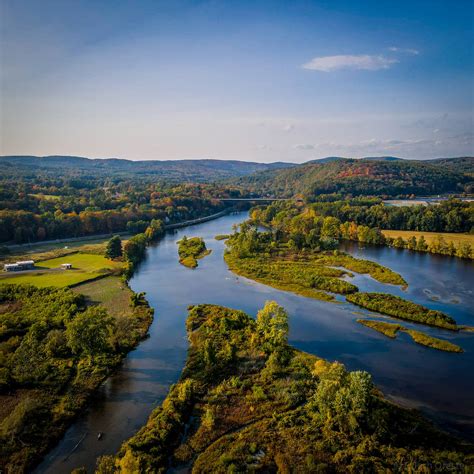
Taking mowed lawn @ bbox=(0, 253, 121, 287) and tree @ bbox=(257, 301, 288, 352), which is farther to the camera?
mowed lawn @ bbox=(0, 253, 121, 287)

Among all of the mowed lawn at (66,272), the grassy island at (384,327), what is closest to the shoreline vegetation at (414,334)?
the grassy island at (384,327)

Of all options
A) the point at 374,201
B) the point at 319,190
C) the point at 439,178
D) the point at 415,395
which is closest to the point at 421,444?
the point at 415,395

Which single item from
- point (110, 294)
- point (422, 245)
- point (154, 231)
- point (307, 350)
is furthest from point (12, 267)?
point (422, 245)

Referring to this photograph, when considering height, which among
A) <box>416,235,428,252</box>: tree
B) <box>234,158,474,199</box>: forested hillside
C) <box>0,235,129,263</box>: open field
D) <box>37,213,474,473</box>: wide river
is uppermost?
<box>234,158,474,199</box>: forested hillside

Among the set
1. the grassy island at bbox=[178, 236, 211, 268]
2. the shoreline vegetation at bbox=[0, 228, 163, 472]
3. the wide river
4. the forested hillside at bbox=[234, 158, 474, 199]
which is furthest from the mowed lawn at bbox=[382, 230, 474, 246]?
the shoreline vegetation at bbox=[0, 228, 163, 472]

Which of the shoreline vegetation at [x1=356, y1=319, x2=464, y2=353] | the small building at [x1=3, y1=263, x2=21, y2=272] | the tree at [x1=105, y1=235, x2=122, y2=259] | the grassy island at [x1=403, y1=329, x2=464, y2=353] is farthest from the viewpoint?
the tree at [x1=105, y1=235, x2=122, y2=259]

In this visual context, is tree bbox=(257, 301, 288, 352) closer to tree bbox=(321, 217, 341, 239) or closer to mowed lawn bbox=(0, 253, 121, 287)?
mowed lawn bbox=(0, 253, 121, 287)

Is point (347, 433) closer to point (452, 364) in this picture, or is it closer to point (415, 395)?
point (415, 395)

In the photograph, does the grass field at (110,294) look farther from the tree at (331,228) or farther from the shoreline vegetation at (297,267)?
the tree at (331,228)
